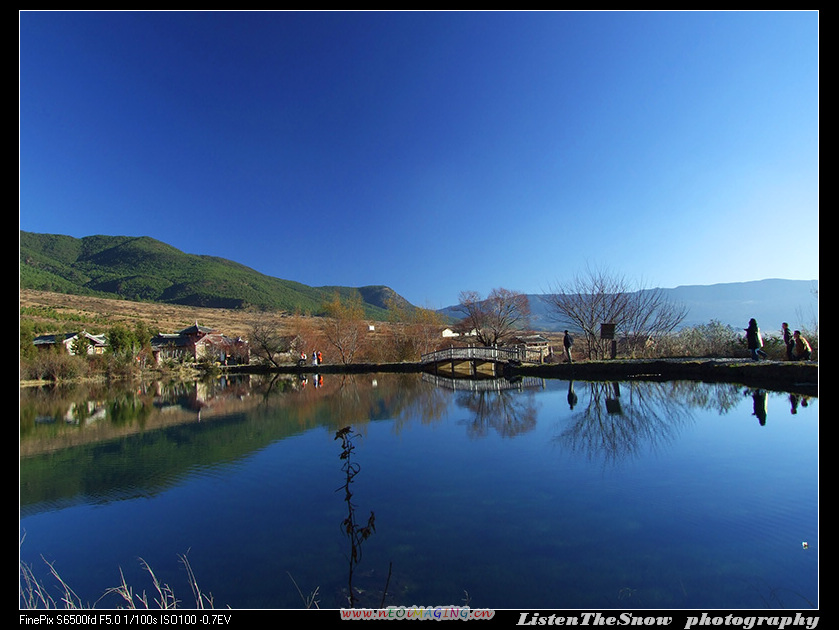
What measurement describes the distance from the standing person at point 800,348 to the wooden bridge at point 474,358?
1238cm

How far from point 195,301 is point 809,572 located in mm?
99841

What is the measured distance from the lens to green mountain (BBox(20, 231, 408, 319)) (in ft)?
298

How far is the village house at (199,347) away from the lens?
39469 millimetres

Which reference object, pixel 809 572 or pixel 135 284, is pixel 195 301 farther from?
pixel 809 572

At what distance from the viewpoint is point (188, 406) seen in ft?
56.2

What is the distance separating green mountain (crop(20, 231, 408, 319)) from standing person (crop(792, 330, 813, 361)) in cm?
6955

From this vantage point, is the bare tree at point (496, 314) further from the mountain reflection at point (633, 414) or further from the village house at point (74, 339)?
the village house at point (74, 339)

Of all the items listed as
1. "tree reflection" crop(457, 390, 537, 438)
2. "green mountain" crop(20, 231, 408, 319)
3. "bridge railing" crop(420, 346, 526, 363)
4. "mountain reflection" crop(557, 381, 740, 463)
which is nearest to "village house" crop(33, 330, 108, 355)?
"bridge railing" crop(420, 346, 526, 363)

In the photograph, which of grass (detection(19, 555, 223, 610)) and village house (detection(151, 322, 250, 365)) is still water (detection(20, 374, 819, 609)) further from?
village house (detection(151, 322, 250, 365))

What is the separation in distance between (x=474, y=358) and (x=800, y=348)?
14.8 m

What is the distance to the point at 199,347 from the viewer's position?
142 ft

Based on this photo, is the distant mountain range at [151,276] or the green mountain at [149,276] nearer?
the distant mountain range at [151,276]

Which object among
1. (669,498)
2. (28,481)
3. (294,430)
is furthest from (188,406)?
(669,498)

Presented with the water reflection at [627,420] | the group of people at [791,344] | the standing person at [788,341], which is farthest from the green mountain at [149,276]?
the standing person at [788,341]
